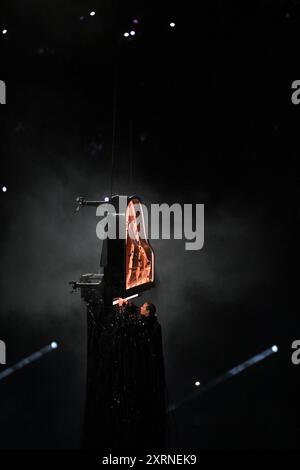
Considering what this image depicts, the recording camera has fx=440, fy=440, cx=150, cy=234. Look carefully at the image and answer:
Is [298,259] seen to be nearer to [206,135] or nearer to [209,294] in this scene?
[209,294]

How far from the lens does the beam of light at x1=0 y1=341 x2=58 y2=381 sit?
Answer: 486cm

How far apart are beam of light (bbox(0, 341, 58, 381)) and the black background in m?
0.07

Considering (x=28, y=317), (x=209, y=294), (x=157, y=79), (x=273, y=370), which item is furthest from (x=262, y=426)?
(x=157, y=79)

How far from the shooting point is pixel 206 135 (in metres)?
4.82

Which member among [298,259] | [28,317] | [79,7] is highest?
[79,7]

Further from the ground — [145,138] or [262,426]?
[145,138]

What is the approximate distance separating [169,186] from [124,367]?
2.19 meters

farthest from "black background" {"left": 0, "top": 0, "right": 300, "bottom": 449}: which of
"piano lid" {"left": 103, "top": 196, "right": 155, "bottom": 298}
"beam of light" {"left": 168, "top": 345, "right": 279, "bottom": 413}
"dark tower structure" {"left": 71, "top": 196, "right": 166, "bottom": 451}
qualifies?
"piano lid" {"left": 103, "top": 196, "right": 155, "bottom": 298}

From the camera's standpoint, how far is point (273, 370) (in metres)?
4.74

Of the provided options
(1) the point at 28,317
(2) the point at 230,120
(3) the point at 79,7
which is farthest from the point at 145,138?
(1) the point at 28,317

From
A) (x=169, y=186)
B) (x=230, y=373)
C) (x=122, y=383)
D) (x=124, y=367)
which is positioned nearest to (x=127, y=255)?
(x=124, y=367)

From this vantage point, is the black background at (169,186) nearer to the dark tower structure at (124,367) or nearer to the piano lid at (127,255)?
the dark tower structure at (124,367)

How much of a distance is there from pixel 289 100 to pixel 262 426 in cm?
352

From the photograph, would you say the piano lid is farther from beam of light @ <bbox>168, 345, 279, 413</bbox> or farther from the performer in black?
beam of light @ <bbox>168, 345, 279, 413</bbox>
